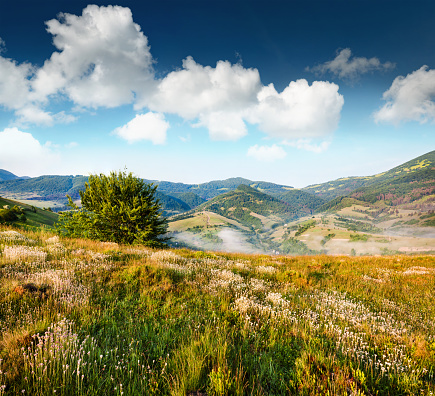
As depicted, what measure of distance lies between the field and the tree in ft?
36.6

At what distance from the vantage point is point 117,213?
19.1 metres

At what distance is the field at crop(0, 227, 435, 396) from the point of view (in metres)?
2.80

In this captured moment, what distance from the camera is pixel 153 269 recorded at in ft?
26.5

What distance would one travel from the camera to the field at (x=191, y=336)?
280 centimetres

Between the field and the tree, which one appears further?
the tree

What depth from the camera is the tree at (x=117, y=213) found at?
19.5m

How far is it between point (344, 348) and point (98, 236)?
69.1ft

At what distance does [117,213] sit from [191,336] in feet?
58.2

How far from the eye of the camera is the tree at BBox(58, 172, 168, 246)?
1955cm

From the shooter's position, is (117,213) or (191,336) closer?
(191,336)

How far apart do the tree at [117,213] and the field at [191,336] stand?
11.2m

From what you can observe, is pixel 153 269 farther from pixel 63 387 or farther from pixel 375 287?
pixel 375 287

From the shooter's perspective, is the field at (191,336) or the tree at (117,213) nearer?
the field at (191,336)

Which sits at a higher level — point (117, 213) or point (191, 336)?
point (117, 213)
